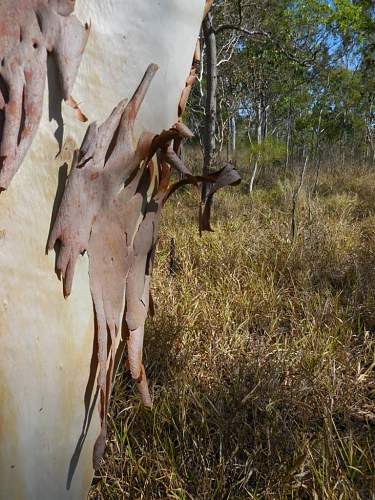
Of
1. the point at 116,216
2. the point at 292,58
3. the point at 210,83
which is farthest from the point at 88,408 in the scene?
the point at 292,58

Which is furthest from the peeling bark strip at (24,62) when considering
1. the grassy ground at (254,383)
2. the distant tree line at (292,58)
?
the distant tree line at (292,58)

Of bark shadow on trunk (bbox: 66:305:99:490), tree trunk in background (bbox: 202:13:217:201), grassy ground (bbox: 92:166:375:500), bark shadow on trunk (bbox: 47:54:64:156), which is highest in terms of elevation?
tree trunk in background (bbox: 202:13:217:201)

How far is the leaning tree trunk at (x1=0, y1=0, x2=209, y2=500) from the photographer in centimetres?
35

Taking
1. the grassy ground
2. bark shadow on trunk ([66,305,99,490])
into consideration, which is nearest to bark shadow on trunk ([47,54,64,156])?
bark shadow on trunk ([66,305,99,490])

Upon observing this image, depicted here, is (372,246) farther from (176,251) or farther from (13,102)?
(13,102)

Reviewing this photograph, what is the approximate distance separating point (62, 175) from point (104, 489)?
94 centimetres

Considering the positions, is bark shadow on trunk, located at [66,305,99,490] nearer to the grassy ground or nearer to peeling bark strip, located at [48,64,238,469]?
peeling bark strip, located at [48,64,238,469]

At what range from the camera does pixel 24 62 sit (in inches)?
13.5

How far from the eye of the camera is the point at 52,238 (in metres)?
0.37

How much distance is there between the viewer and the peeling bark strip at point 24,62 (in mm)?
338

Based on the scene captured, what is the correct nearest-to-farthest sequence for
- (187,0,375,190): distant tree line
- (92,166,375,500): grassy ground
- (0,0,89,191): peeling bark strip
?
(0,0,89,191): peeling bark strip, (92,166,375,500): grassy ground, (187,0,375,190): distant tree line

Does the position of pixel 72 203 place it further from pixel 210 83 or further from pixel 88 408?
pixel 210 83

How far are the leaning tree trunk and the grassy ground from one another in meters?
0.72

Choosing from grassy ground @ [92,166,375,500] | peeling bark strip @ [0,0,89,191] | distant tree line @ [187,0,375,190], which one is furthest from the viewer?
distant tree line @ [187,0,375,190]
